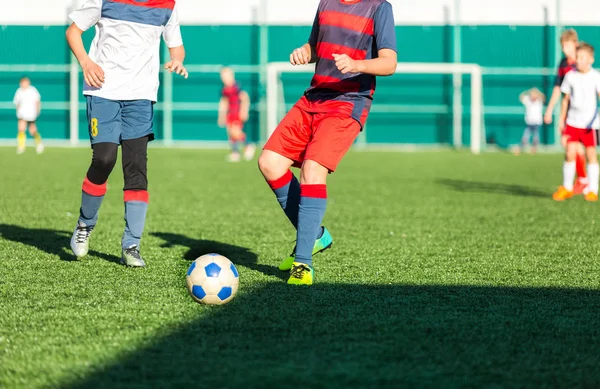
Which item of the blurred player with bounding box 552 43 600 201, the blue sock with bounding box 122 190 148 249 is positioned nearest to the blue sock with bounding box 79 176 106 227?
the blue sock with bounding box 122 190 148 249

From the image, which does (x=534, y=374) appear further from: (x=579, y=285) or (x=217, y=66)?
(x=217, y=66)

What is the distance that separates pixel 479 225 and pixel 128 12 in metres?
4.09

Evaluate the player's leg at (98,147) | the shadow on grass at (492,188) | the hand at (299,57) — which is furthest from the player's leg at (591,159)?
the player's leg at (98,147)

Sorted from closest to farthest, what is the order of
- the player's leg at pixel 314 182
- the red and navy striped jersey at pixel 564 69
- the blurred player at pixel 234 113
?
1. the player's leg at pixel 314 182
2. the red and navy striped jersey at pixel 564 69
3. the blurred player at pixel 234 113

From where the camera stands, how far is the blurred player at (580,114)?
1143 cm

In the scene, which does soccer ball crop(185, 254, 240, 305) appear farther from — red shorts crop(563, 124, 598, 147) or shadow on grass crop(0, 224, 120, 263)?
red shorts crop(563, 124, 598, 147)

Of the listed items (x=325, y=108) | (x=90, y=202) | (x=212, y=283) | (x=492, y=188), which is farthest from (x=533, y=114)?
(x=212, y=283)

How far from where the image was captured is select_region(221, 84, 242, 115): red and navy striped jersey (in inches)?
851

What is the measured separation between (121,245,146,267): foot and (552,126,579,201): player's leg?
274 inches

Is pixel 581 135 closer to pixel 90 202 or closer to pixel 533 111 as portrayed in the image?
pixel 90 202

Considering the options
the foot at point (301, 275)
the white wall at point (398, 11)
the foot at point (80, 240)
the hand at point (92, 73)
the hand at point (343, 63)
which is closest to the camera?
the hand at point (343, 63)

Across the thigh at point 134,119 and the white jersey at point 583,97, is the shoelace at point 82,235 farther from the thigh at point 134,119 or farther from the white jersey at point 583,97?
the white jersey at point 583,97

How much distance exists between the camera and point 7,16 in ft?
103

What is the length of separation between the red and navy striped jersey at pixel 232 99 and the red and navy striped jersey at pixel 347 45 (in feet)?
52.5
